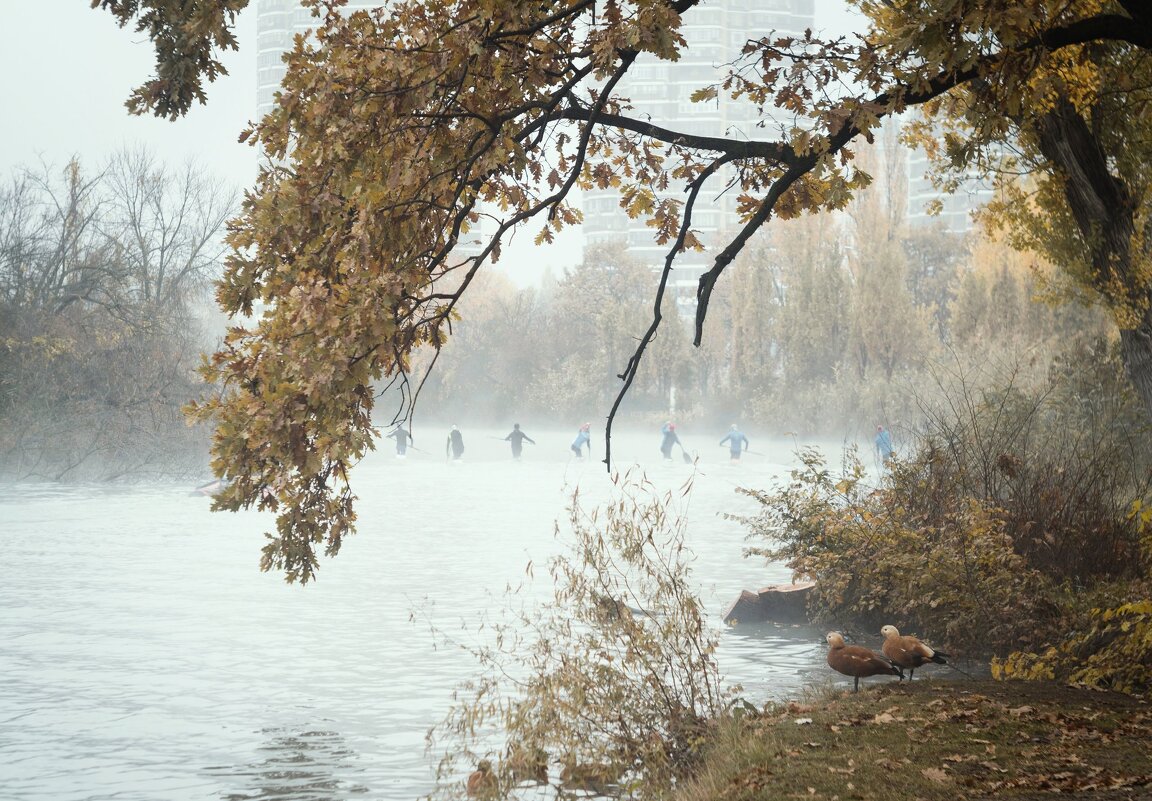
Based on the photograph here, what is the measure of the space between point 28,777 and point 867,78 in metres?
8.21

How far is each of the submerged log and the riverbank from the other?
257 inches

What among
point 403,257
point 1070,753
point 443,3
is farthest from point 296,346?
point 1070,753

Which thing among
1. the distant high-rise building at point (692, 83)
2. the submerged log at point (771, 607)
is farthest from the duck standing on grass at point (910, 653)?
the distant high-rise building at point (692, 83)

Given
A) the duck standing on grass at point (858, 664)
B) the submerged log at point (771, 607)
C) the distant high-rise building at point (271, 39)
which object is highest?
the distant high-rise building at point (271, 39)

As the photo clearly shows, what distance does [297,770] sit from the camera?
33.3 ft

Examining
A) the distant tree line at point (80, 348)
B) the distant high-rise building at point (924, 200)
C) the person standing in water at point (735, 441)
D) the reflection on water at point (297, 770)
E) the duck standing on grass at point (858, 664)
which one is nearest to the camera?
the reflection on water at point (297, 770)

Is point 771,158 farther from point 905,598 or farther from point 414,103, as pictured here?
point 905,598

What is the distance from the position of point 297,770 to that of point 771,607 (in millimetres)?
7433

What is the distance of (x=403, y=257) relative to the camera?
7328 millimetres

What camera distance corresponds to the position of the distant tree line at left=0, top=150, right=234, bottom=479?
34375mm

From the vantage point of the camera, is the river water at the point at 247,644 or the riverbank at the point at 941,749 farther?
the river water at the point at 247,644

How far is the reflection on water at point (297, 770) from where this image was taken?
945cm

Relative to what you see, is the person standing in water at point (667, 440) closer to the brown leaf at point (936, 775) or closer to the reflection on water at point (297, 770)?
the reflection on water at point (297, 770)

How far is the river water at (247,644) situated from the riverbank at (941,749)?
2.88 m
